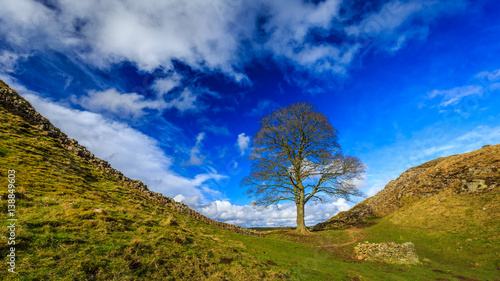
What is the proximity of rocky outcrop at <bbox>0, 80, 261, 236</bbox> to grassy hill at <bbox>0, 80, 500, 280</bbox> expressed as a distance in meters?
1.19

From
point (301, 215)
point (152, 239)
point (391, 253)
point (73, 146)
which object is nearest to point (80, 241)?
point (152, 239)

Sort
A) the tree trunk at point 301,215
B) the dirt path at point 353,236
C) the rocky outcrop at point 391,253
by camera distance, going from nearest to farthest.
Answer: the rocky outcrop at point 391,253, the dirt path at point 353,236, the tree trunk at point 301,215

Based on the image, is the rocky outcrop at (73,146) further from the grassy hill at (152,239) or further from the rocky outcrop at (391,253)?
the rocky outcrop at (391,253)

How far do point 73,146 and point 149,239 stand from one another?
23.6 m

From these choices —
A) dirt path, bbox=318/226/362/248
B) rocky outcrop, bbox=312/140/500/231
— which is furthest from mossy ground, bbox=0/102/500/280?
rocky outcrop, bbox=312/140/500/231

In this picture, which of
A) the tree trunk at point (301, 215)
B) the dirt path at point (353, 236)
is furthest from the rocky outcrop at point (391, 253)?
the tree trunk at point (301, 215)

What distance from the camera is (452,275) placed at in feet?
45.7

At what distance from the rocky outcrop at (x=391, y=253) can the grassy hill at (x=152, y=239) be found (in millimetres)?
785

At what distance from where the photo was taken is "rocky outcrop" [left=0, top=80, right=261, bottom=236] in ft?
79.8

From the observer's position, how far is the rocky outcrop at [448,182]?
1013 inches

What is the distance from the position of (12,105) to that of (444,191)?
6041 cm

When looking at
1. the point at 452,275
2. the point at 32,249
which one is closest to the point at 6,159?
the point at 32,249

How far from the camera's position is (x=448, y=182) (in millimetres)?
29672

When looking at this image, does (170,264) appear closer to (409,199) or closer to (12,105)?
(12,105)
